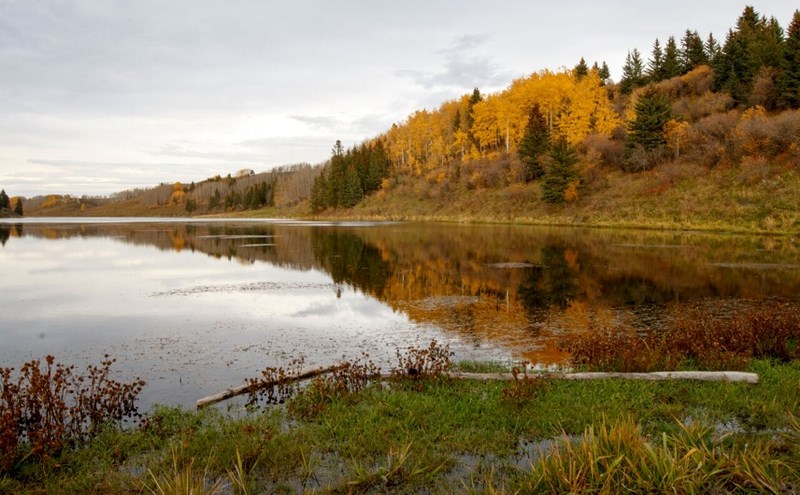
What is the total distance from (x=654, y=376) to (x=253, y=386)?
714 cm

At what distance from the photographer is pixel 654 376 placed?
8.70 metres

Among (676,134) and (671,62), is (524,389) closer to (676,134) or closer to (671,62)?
(676,134)

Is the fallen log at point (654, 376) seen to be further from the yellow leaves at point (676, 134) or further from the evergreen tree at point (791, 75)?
the evergreen tree at point (791, 75)

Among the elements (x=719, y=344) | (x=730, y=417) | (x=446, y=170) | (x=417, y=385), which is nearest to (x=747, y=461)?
(x=730, y=417)

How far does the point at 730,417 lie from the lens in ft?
23.8

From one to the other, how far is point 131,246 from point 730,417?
44.6 m

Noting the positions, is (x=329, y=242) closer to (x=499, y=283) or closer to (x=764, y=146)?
(x=499, y=283)

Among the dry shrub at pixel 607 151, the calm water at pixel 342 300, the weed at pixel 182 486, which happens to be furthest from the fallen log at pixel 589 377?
the dry shrub at pixel 607 151

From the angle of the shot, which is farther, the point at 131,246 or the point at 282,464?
the point at 131,246

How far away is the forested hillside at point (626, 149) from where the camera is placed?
1797 inches

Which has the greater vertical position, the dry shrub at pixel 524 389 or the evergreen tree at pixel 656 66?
the evergreen tree at pixel 656 66

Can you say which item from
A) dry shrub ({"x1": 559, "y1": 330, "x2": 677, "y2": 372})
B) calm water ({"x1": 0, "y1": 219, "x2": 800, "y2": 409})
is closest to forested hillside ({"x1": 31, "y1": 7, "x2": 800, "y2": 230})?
calm water ({"x1": 0, "y1": 219, "x2": 800, "y2": 409})

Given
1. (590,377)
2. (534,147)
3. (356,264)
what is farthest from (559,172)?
(590,377)

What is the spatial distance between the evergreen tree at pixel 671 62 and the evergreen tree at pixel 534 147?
2987 cm
